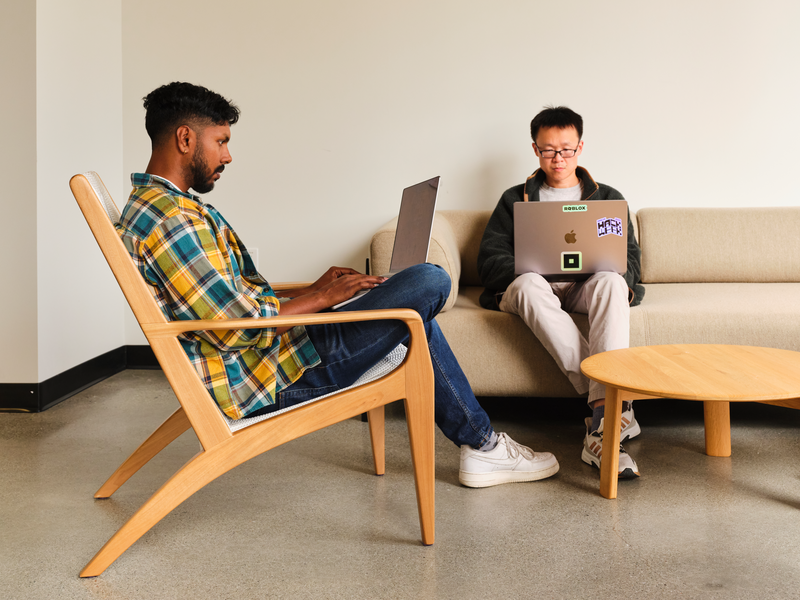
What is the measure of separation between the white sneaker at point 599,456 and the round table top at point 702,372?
0.88 ft

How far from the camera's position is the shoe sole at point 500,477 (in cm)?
171

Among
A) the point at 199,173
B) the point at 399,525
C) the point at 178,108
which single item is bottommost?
the point at 399,525

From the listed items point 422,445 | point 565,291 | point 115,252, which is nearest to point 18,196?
point 115,252

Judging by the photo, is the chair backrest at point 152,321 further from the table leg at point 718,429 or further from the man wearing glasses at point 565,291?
the table leg at point 718,429

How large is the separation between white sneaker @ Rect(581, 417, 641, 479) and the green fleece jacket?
0.55 m

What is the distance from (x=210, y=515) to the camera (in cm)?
157

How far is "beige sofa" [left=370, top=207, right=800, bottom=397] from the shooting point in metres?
2.10

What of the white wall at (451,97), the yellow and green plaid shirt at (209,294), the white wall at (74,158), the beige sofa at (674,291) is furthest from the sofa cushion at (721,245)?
the white wall at (74,158)

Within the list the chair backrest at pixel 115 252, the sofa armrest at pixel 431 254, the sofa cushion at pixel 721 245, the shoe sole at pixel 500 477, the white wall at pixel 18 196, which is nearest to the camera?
the chair backrest at pixel 115 252

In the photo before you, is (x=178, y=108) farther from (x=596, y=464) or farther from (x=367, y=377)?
(x=596, y=464)

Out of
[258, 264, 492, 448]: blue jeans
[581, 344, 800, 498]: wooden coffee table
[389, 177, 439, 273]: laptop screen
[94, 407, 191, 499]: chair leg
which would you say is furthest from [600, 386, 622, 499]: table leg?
[94, 407, 191, 499]: chair leg

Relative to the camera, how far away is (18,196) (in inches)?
95.5

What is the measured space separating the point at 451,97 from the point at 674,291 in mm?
1316

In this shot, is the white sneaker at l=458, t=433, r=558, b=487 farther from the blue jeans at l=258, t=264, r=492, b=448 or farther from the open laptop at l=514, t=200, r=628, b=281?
the open laptop at l=514, t=200, r=628, b=281
